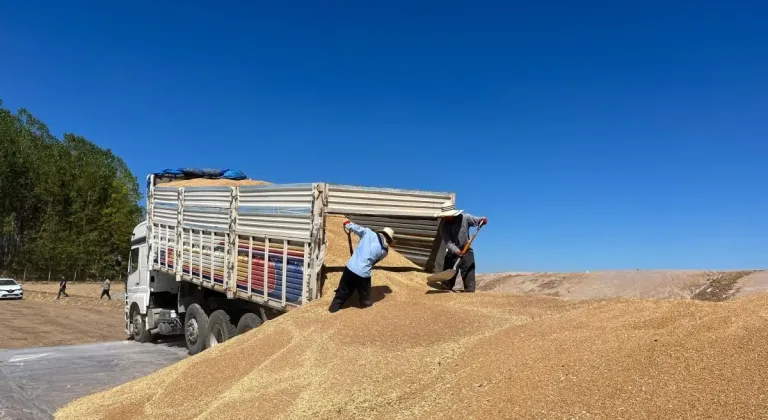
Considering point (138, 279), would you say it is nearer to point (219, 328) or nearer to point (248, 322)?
point (219, 328)

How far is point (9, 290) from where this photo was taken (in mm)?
28688

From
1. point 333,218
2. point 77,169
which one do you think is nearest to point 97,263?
point 77,169

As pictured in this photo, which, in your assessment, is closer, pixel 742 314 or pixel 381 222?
pixel 742 314

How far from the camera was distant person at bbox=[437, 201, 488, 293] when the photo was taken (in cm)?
793

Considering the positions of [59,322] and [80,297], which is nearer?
[59,322]

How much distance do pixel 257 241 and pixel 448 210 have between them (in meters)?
2.88

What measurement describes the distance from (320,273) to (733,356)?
4.75 m

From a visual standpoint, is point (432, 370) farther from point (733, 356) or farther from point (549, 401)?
point (733, 356)

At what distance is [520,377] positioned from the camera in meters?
3.79

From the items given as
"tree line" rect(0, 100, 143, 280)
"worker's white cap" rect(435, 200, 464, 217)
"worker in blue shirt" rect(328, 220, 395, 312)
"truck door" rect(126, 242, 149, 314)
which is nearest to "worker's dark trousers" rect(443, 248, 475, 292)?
"worker's white cap" rect(435, 200, 464, 217)

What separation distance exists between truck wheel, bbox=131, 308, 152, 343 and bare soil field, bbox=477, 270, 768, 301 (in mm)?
9059

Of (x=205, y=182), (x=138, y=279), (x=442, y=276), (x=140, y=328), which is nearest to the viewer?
(x=442, y=276)

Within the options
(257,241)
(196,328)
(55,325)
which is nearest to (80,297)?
(55,325)

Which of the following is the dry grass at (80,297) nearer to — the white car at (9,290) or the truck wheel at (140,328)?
the white car at (9,290)
